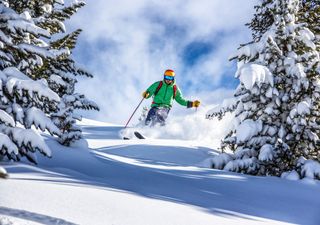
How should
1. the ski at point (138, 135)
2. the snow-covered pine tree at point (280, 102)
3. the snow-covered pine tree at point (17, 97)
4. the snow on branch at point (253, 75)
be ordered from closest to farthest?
the snow-covered pine tree at point (17, 97) < the snow on branch at point (253, 75) < the snow-covered pine tree at point (280, 102) < the ski at point (138, 135)

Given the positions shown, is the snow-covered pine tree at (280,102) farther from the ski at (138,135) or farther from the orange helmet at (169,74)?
the ski at (138,135)

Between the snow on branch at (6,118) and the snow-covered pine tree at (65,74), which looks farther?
the snow-covered pine tree at (65,74)

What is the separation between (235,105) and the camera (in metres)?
12.2

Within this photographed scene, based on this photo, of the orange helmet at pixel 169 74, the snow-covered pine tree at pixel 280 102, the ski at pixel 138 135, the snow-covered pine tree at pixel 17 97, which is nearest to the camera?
the snow-covered pine tree at pixel 17 97

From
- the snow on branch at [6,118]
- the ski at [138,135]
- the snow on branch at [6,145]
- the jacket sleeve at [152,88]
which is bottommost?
the snow on branch at [6,145]

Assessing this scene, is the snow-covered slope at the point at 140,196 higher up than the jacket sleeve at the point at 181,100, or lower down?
lower down

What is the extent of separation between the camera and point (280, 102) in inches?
442

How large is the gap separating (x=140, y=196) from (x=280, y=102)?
7675 millimetres

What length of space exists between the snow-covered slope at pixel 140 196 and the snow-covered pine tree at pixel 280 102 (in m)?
2.15

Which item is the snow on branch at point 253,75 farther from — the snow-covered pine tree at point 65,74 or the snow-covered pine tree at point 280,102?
the snow-covered pine tree at point 65,74

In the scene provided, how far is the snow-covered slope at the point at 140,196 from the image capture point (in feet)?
11.4

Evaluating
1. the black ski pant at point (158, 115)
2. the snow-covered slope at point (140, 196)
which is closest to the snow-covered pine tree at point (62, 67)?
the snow-covered slope at point (140, 196)

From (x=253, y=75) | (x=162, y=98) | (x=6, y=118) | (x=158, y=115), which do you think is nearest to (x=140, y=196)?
(x=6, y=118)

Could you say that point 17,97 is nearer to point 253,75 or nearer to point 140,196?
point 140,196
